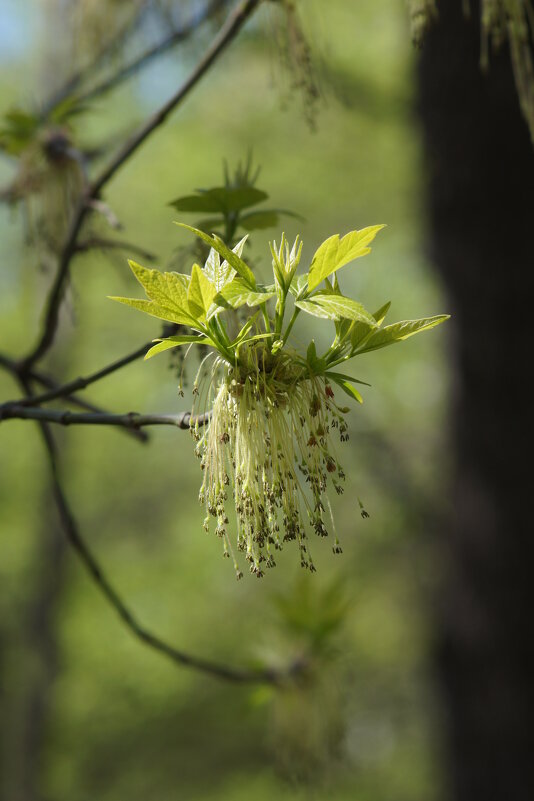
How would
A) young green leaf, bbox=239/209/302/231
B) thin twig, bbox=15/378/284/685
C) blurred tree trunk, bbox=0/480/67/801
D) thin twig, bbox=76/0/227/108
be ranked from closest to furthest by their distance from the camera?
young green leaf, bbox=239/209/302/231 → thin twig, bbox=15/378/284/685 → thin twig, bbox=76/0/227/108 → blurred tree trunk, bbox=0/480/67/801

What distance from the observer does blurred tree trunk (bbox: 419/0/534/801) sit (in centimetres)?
283

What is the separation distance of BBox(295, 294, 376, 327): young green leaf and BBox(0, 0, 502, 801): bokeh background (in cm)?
549

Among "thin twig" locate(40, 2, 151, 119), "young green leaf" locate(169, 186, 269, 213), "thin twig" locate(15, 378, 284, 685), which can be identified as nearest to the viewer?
"young green leaf" locate(169, 186, 269, 213)

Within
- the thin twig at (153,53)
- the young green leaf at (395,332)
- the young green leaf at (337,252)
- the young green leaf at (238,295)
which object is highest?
the thin twig at (153,53)

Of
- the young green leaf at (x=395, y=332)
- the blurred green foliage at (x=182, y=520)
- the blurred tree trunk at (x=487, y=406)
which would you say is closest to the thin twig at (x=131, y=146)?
the young green leaf at (x=395, y=332)

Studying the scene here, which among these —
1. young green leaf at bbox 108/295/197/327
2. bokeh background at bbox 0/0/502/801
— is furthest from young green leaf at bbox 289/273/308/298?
bokeh background at bbox 0/0/502/801

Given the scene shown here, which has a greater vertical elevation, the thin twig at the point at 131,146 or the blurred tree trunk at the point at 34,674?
the thin twig at the point at 131,146

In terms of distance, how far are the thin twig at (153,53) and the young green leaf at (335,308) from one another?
4.17 feet

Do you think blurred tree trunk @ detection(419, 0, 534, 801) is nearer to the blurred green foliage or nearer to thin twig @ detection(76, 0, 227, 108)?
thin twig @ detection(76, 0, 227, 108)

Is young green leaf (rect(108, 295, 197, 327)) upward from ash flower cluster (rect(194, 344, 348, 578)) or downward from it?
upward

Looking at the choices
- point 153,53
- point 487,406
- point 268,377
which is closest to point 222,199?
point 268,377

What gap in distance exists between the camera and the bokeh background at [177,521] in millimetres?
7238

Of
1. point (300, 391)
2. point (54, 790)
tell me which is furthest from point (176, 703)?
point (300, 391)

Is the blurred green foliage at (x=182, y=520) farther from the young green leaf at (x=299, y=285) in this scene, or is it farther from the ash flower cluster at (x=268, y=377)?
the young green leaf at (x=299, y=285)
